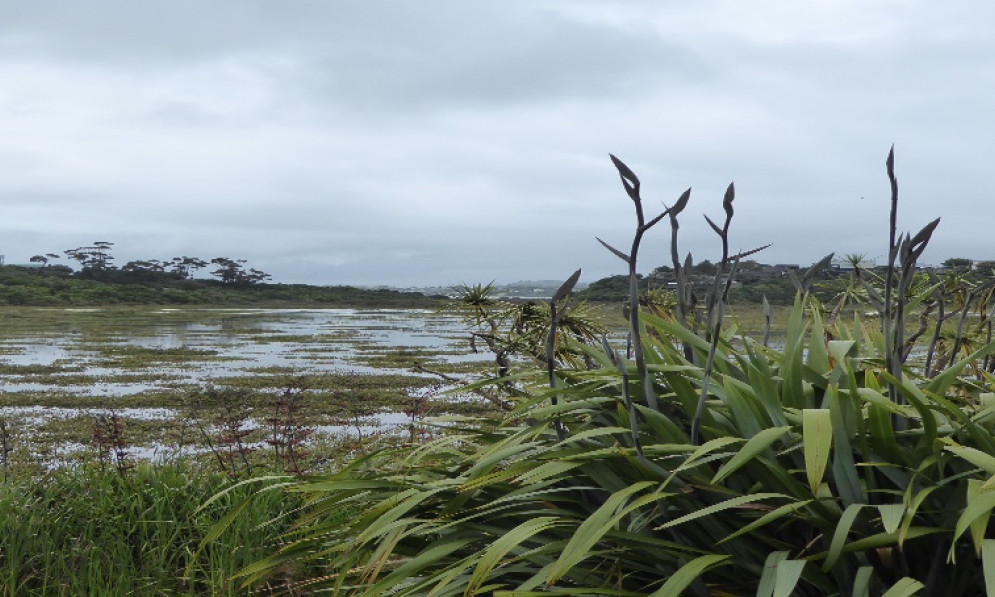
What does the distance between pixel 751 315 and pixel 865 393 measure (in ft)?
178

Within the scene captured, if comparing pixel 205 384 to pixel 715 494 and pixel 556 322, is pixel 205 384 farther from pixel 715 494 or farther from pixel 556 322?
pixel 715 494

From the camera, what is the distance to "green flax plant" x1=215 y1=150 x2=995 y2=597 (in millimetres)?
2012

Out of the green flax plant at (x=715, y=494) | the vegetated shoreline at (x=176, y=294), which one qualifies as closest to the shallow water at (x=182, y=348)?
the green flax plant at (x=715, y=494)

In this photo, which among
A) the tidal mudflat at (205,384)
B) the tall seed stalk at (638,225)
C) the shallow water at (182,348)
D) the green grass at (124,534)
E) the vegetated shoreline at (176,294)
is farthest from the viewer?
the vegetated shoreline at (176,294)

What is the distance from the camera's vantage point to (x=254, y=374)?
2353cm

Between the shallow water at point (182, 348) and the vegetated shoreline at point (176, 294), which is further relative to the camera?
the vegetated shoreline at point (176, 294)

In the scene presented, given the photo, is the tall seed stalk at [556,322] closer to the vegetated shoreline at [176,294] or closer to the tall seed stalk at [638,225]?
the tall seed stalk at [638,225]

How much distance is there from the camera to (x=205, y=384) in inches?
837

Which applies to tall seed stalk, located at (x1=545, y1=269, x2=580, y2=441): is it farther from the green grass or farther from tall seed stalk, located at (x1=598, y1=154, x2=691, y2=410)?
the green grass

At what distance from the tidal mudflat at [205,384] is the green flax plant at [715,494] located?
5.73 feet

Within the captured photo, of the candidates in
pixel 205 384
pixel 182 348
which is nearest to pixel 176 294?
pixel 182 348

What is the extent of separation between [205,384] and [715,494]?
20383 millimetres

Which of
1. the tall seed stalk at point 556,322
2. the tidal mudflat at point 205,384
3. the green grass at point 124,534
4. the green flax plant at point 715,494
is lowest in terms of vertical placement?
the tidal mudflat at point 205,384

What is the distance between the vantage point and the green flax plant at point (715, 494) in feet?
6.60
